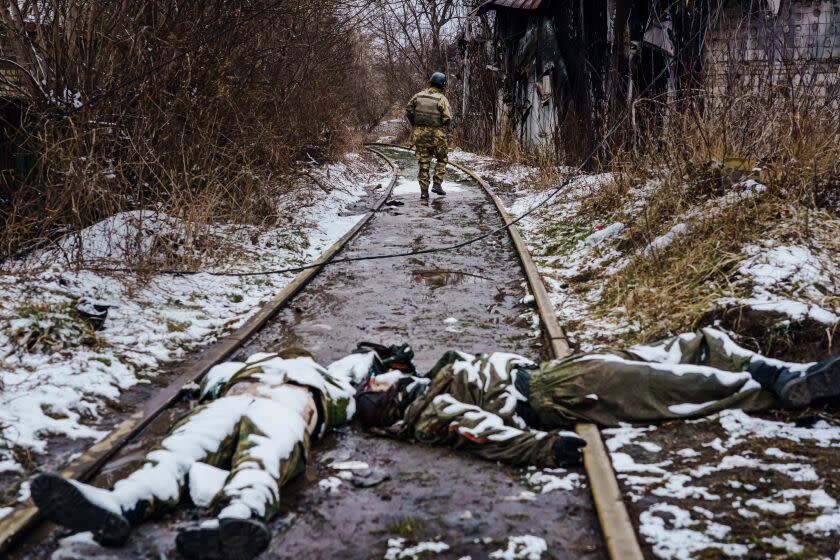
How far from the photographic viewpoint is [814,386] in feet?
12.0

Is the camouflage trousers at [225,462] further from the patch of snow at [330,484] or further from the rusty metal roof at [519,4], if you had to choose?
the rusty metal roof at [519,4]

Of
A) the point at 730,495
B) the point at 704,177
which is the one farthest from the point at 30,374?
the point at 704,177

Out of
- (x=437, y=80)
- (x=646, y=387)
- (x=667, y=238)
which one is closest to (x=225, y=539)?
(x=646, y=387)

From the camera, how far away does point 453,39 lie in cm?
3591

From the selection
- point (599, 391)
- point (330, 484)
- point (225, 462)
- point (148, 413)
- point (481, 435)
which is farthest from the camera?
point (148, 413)

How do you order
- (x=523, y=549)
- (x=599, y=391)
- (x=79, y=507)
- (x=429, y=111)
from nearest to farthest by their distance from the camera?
1. (x=79, y=507)
2. (x=523, y=549)
3. (x=599, y=391)
4. (x=429, y=111)

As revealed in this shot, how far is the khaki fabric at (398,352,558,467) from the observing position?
145 inches

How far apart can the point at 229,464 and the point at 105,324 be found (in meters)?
2.79

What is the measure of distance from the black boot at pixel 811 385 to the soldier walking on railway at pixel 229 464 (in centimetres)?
230

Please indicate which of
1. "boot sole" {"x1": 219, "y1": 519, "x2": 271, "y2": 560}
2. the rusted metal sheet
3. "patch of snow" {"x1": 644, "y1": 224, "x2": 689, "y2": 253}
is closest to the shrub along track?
"boot sole" {"x1": 219, "y1": 519, "x2": 271, "y2": 560}

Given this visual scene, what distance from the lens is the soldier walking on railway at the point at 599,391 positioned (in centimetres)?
389

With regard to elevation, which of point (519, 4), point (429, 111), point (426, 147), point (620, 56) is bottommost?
point (426, 147)

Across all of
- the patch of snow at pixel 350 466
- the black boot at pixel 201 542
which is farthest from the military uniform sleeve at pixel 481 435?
the black boot at pixel 201 542

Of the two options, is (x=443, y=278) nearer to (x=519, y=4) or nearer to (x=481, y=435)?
(x=481, y=435)
